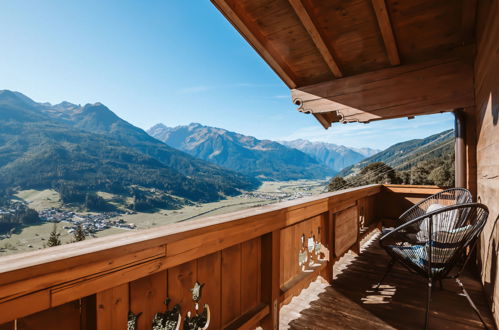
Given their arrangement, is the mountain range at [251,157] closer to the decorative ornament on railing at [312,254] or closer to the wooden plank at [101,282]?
the decorative ornament on railing at [312,254]

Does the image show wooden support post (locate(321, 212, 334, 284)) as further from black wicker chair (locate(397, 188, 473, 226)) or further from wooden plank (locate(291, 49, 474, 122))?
wooden plank (locate(291, 49, 474, 122))

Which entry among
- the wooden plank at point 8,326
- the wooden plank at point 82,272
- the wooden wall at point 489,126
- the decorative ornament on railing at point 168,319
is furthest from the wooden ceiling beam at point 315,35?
the wooden plank at point 8,326

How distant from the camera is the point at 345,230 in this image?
9.42ft

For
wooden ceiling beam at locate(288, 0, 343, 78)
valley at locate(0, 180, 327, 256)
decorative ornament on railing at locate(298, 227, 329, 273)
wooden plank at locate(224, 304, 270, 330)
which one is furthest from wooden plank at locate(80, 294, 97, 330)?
valley at locate(0, 180, 327, 256)

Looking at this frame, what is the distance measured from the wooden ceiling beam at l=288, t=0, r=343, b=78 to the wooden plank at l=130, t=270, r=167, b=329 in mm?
2278

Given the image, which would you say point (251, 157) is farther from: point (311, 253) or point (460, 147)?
point (311, 253)

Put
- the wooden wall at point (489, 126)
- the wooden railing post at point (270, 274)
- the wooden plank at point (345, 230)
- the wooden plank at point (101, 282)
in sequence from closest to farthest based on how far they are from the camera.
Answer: the wooden plank at point (101, 282), the wooden railing post at point (270, 274), the wooden wall at point (489, 126), the wooden plank at point (345, 230)

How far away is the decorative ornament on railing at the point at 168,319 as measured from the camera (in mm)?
1034

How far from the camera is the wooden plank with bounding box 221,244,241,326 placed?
1.39m

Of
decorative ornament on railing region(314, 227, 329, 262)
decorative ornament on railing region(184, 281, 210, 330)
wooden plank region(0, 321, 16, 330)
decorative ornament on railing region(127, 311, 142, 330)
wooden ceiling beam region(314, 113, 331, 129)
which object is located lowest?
decorative ornament on railing region(314, 227, 329, 262)

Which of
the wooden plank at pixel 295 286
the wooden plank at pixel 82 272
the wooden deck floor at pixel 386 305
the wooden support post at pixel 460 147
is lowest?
the wooden deck floor at pixel 386 305

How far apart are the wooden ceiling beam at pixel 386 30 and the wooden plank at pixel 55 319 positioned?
8.91 ft

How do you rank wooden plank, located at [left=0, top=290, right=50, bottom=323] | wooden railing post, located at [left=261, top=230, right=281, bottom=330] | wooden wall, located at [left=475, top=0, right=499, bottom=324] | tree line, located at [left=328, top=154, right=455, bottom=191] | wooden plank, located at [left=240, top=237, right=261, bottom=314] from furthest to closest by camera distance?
tree line, located at [left=328, top=154, right=455, bottom=191] < wooden wall, located at [left=475, top=0, right=499, bottom=324] < wooden railing post, located at [left=261, top=230, right=281, bottom=330] < wooden plank, located at [left=240, top=237, right=261, bottom=314] < wooden plank, located at [left=0, top=290, right=50, bottom=323]

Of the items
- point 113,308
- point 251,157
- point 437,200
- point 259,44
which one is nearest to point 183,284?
point 113,308
